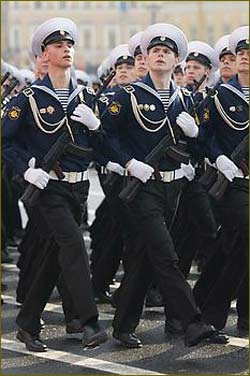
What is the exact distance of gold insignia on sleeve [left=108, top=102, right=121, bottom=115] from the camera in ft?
23.5

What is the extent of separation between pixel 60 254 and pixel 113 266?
69.4 inches

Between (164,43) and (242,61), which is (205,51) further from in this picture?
(164,43)

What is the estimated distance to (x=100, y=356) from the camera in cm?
690

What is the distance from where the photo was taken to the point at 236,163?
23.6 feet

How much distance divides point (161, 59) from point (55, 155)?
849mm

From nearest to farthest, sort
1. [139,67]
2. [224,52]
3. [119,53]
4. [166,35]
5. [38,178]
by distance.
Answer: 1. [38,178]
2. [166,35]
3. [224,52]
4. [139,67]
5. [119,53]

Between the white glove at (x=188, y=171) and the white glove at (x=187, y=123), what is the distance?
299 millimetres

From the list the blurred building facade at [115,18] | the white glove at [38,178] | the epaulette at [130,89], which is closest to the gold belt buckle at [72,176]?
the white glove at [38,178]

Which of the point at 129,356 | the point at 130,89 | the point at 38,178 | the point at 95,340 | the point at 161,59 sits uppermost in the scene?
the point at 161,59

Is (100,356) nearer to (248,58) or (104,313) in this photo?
(104,313)

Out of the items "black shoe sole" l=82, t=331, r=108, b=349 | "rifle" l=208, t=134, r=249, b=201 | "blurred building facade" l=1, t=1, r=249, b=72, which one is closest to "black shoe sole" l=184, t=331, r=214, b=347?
"black shoe sole" l=82, t=331, r=108, b=349

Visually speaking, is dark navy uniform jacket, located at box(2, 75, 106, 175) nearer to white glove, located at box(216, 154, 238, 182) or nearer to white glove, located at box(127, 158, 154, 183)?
white glove, located at box(127, 158, 154, 183)

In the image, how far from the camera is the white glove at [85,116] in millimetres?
6996

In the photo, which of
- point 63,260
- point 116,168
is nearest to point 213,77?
point 116,168
